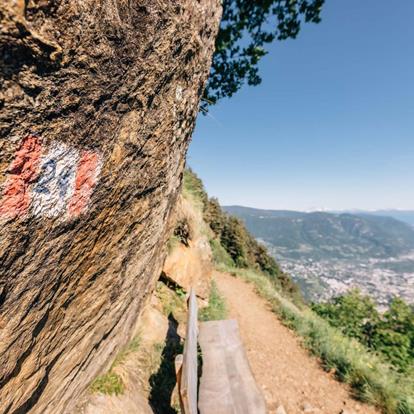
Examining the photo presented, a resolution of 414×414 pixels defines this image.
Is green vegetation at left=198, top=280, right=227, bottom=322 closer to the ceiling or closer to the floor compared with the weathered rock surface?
closer to the floor

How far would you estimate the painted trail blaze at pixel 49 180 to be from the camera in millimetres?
1257

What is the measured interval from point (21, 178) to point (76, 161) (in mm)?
349

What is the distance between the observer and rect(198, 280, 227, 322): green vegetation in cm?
724

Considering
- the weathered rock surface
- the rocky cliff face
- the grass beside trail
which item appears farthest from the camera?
the weathered rock surface

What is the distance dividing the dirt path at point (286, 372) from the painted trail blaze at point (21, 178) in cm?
545

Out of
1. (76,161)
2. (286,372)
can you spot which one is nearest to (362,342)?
(286,372)

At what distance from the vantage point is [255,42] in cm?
705

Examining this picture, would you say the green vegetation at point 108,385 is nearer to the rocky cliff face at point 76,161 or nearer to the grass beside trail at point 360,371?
the rocky cliff face at point 76,161

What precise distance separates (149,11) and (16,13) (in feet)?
3.40

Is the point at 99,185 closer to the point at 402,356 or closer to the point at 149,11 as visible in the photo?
the point at 149,11

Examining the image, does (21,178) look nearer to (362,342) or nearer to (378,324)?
(362,342)

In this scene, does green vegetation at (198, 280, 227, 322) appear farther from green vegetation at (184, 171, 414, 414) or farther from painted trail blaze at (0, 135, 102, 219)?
painted trail blaze at (0, 135, 102, 219)

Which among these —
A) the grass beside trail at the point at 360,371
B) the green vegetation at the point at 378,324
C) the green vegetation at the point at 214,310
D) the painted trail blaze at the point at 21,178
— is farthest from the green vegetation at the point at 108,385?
the green vegetation at the point at 378,324

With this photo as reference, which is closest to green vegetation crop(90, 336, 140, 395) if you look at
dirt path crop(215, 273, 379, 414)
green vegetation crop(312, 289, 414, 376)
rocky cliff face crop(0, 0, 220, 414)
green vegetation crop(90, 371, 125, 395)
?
green vegetation crop(90, 371, 125, 395)
